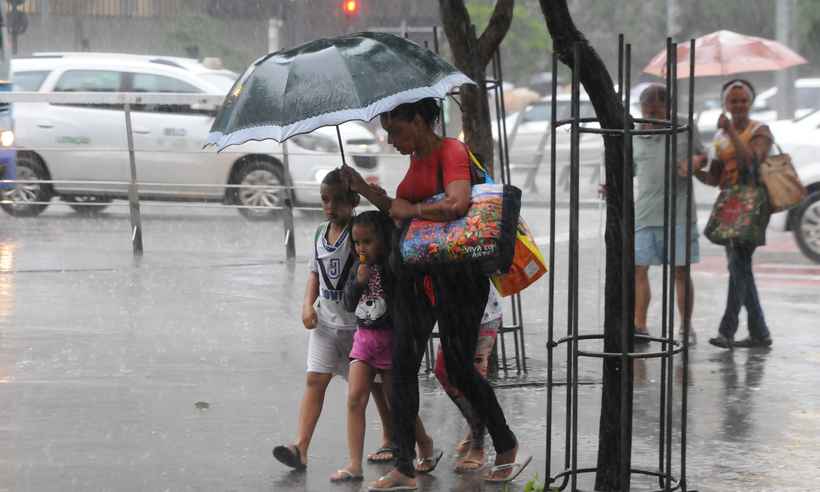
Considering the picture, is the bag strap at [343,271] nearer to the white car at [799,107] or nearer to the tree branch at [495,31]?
the tree branch at [495,31]

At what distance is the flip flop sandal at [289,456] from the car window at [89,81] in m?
13.0

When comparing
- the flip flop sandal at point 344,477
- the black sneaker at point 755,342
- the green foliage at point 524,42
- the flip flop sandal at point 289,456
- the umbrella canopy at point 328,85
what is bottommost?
the flip flop sandal at point 344,477

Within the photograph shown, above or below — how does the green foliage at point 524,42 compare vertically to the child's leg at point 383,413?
above

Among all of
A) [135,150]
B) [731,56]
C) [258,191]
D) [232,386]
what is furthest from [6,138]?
[232,386]

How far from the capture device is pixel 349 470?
6109 millimetres

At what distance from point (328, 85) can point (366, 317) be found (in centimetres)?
98

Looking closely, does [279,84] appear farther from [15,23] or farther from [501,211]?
[15,23]

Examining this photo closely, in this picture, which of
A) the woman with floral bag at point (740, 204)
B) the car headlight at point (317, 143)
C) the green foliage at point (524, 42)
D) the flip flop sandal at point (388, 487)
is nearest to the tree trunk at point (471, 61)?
the woman with floral bag at point (740, 204)

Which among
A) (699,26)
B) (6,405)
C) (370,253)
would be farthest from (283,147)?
(699,26)

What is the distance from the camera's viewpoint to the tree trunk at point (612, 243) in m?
5.39

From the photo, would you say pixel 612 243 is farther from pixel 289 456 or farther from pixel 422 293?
pixel 289 456

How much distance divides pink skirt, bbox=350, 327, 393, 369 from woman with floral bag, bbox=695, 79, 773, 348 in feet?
12.7

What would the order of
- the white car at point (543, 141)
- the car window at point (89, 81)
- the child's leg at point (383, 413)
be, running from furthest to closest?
the white car at point (543, 141) → the car window at point (89, 81) → the child's leg at point (383, 413)

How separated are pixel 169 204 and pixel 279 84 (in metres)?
10.4
